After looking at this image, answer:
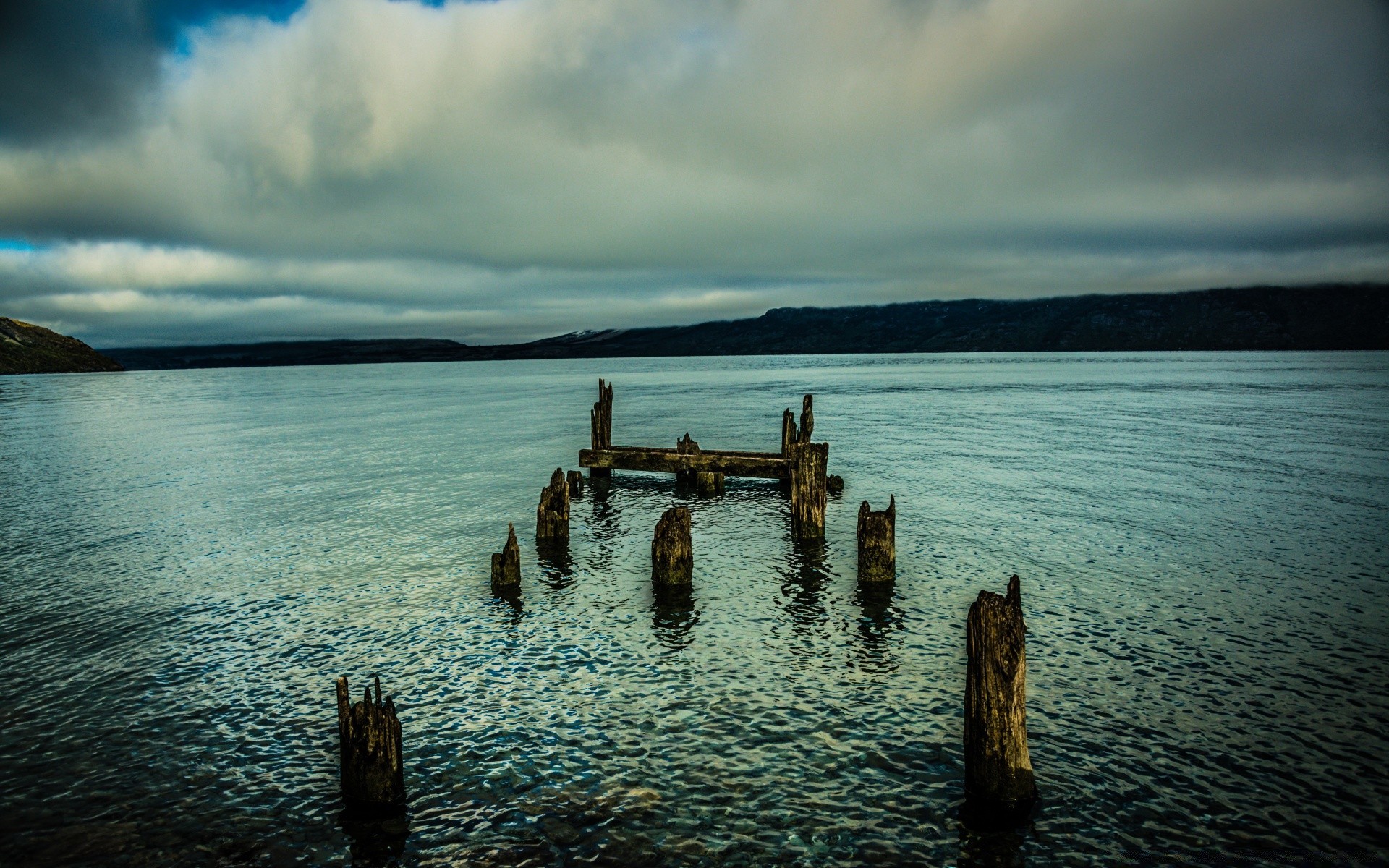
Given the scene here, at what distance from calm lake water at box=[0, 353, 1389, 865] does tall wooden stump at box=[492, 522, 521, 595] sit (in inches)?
20.2

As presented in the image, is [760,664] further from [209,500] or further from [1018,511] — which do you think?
[209,500]

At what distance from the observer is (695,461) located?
31.6m

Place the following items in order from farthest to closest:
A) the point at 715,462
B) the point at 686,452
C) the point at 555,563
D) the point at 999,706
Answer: the point at 686,452 → the point at 715,462 → the point at 555,563 → the point at 999,706

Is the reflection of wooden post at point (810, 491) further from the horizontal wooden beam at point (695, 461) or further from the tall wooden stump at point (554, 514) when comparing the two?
the horizontal wooden beam at point (695, 461)

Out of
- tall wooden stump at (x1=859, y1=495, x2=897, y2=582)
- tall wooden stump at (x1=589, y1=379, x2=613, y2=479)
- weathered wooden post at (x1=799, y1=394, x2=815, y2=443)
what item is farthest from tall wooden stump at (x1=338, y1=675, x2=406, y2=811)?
weathered wooden post at (x1=799, y1=394, x2=815, y2=443)

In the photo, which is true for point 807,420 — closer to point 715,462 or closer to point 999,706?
point 715,462

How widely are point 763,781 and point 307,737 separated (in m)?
6.55

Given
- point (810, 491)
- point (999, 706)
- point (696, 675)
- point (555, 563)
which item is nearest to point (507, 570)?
point (555, 563)

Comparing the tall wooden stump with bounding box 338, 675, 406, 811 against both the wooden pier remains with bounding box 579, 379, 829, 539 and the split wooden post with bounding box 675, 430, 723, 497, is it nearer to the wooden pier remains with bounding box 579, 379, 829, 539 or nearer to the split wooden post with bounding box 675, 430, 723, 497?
the wooden pier remains with bounding box 579, 379, 829, 539

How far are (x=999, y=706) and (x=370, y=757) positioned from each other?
7.66m

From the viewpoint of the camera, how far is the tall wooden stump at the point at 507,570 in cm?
1825

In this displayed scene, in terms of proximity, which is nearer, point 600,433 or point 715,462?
point 715,462

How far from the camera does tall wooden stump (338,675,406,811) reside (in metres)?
9.59

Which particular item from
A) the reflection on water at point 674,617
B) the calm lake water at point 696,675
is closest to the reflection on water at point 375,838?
the calm lake water at point 696,675
